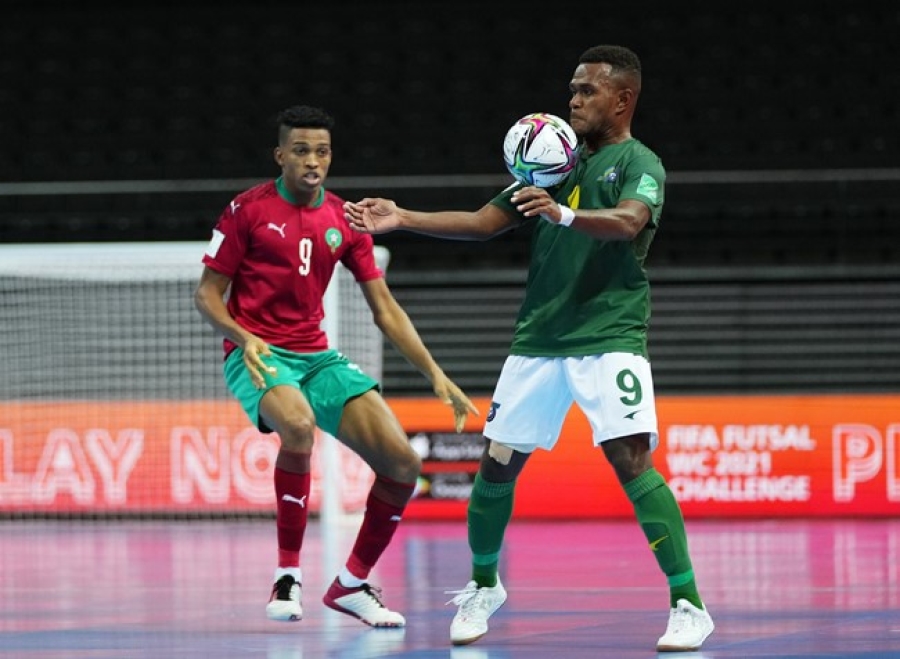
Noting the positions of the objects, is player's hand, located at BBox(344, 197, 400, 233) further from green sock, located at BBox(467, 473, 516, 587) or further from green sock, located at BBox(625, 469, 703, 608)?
green sock, located at BBox(625, 469, 703, 608)

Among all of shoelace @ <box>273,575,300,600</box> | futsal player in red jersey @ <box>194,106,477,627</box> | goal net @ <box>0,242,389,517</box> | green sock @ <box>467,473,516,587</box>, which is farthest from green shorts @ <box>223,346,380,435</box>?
goal net @ <box>0,242,389,517</box>

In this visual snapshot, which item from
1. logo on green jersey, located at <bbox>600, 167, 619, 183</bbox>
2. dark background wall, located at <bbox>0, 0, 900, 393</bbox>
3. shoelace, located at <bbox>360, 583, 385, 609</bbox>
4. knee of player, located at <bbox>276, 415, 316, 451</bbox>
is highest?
dark background wall, located at <bbox>0, 0, 900, 393</bbox>

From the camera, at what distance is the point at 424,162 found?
16516mm

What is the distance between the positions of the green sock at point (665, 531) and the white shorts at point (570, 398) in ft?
0.51

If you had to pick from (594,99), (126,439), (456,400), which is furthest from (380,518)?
(126,439)

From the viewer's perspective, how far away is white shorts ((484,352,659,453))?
5012 millimetres

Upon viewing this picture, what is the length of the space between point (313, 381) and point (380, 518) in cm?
64

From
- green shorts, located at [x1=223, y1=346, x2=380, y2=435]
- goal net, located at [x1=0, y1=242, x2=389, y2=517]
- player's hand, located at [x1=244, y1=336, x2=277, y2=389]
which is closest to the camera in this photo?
player's hand, located at [x1=244, y1=336, x2=277, y2=389]

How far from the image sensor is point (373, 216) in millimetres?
4938

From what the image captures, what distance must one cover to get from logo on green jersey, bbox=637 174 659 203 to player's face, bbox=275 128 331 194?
1569 millimetres

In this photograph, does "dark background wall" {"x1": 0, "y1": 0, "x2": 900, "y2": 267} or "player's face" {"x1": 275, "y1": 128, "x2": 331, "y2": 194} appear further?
"dark background wall" {"x1": 0, "y1": 0, "x2": 900, "y2": 267}

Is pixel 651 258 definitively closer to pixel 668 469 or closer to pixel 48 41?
pixel 668 469

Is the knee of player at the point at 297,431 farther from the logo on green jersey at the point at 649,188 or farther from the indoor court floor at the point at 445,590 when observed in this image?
the logo on green jersey at the point at 649,188

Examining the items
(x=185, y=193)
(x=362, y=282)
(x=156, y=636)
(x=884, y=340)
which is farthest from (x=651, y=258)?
(x=156, y=636)
